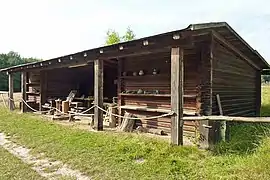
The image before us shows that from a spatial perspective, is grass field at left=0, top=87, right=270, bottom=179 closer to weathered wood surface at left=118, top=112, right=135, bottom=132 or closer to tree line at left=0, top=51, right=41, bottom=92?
weathered wood surface at left=118, top=112, right=135, bottom=132

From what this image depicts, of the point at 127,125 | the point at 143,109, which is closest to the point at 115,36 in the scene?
the point at 143,109

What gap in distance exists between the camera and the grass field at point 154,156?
14.4ft

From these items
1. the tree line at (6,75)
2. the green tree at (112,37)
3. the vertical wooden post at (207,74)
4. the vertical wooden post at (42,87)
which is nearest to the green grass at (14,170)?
the vertical wooden post at (207,74)

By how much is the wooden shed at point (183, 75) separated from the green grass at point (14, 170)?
2.96 m

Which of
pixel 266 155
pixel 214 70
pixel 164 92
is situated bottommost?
pixel 266 155

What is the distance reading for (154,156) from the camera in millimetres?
5348

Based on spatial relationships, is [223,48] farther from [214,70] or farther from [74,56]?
[74,56]

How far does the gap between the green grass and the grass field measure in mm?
706

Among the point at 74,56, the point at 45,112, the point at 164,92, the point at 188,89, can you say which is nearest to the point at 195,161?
the point at 188,89

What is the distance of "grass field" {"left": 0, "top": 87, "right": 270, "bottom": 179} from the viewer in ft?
14.4

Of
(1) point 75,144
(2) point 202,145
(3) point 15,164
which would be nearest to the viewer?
(3) point 15,164

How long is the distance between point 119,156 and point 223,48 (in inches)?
188

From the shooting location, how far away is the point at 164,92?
8242 millimetres

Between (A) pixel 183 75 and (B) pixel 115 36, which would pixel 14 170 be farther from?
(B) pixel 115 36
